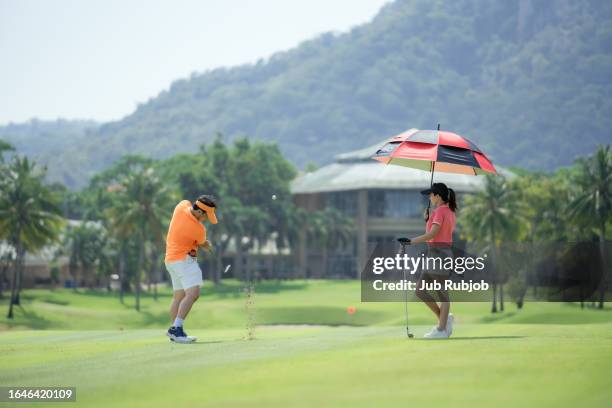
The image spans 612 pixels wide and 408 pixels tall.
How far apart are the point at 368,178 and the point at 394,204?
17.8 ft

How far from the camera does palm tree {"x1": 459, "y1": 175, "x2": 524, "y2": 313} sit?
86.1m

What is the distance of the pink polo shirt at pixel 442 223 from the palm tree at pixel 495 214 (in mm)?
69824

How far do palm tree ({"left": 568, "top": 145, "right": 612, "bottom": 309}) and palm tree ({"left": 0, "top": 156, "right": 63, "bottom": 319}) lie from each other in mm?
39280

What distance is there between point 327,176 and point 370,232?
16131 mm

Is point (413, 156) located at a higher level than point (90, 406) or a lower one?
higher

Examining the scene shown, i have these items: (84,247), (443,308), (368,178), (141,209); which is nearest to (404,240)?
(443,308)

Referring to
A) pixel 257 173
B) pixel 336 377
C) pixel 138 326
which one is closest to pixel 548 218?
pixel 138 326

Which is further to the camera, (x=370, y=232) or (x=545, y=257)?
(x=370, y=232)

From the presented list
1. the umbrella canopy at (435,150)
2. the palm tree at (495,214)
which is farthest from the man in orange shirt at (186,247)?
the palm tree at (495,214)

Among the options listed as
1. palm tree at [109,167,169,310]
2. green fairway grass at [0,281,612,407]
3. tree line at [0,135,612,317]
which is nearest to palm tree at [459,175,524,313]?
tree line at [0,135,612,317]

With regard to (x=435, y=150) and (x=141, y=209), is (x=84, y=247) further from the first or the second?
(x=435, y=150)

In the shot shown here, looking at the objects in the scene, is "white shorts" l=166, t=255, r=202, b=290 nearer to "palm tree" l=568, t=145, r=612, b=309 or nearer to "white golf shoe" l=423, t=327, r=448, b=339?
"white golf shoe" l=423, t=327, r=448, b=339

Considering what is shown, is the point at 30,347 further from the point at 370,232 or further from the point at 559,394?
the point at 370,232

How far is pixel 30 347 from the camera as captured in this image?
17.4 metres
